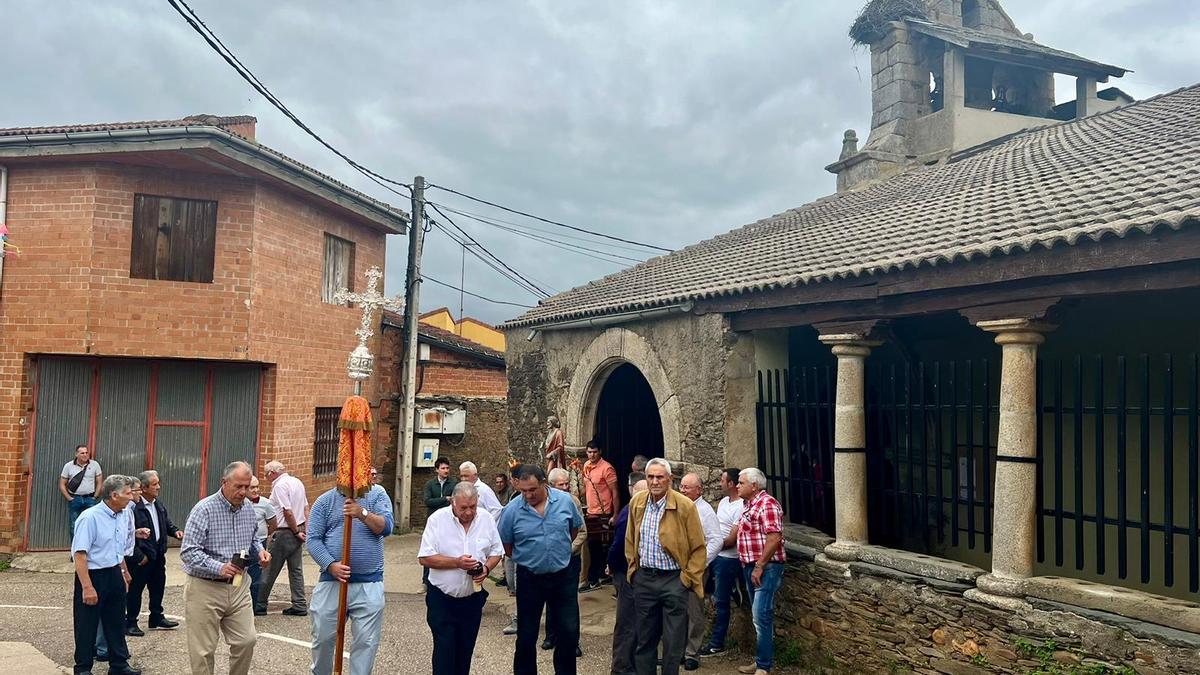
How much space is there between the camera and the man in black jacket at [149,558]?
6.85 metres

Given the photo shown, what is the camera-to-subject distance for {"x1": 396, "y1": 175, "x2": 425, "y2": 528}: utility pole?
577 inches

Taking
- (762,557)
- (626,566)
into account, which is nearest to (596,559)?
(626,566)

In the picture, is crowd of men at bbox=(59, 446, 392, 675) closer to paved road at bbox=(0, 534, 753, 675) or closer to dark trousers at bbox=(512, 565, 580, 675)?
paved road at bbox=(0, 534, 753, 675)

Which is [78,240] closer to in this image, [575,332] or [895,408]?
[575,332]

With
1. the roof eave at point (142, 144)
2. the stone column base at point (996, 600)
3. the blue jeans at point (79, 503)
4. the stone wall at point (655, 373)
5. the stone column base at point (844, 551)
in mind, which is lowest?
the blue jeans at point (79, 503)

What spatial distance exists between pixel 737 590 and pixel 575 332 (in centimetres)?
423

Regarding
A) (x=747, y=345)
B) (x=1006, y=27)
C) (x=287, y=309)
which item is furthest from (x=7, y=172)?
(x=1006, y=27)

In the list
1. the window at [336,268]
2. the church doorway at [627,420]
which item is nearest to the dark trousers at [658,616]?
the church doorway at [627,420]

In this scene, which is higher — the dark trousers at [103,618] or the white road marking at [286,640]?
the dark trousers at [103,618]

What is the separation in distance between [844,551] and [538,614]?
7.97 ft

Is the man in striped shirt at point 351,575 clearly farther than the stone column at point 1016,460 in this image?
No

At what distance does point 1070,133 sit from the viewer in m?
9.62

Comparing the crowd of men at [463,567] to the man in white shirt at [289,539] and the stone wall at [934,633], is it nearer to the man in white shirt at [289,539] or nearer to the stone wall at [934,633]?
the stone wall at [934,633]

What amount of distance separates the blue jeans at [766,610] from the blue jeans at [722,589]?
1.62ft
